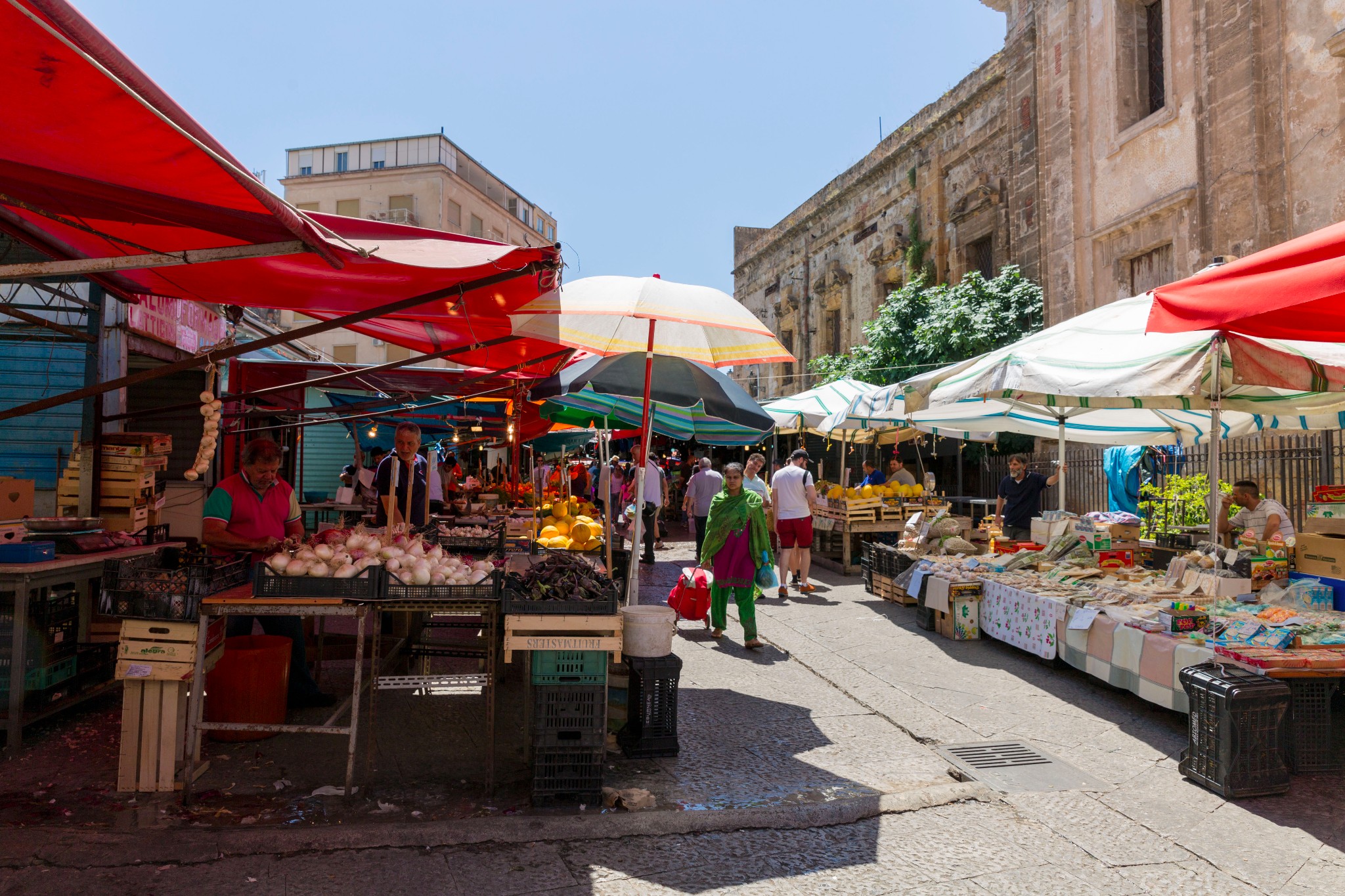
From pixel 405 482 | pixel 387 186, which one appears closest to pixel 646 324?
pixel 405 482

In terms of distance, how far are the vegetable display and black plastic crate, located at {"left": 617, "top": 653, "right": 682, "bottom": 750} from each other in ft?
2.20

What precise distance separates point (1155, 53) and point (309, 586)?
53.1 feet

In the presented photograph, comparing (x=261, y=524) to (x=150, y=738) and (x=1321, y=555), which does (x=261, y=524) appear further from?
(x=1321, y=555)

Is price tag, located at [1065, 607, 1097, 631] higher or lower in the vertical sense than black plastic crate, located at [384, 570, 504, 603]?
lower

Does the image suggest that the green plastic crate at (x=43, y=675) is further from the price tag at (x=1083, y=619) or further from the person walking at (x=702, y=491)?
the person walking at (x=702, y=491)

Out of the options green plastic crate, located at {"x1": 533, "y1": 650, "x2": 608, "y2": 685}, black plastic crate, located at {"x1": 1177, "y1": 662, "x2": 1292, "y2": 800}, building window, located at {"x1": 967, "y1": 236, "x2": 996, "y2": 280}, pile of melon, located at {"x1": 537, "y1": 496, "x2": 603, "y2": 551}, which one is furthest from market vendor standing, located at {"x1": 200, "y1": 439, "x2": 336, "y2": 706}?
building window, located at {"x1": 967, "y1": 236, "x2": 996, "y2": 280}

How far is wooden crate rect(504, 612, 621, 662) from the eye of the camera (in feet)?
14.2

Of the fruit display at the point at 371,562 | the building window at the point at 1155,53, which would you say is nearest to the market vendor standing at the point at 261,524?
the fruit display at the point at 371,562

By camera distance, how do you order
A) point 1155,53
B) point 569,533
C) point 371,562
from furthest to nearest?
1. point 1155,53
2. point 569,533
3. point 371,562

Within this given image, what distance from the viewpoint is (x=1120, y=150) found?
1466cm

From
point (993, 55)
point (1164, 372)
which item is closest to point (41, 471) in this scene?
point (1164, 372)

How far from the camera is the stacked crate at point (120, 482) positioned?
7.24 metres

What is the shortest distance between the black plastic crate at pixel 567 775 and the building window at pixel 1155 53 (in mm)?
14989

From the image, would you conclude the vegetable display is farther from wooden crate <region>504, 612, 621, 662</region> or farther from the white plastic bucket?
the white plastic bucket
